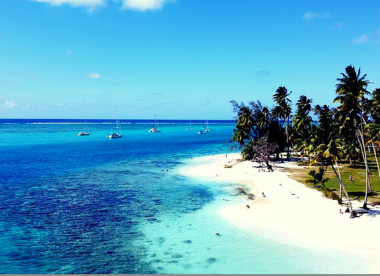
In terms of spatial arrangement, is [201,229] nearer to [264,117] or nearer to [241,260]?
[241,260]

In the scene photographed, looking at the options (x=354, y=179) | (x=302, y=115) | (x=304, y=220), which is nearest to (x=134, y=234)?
(x=304, y=220)

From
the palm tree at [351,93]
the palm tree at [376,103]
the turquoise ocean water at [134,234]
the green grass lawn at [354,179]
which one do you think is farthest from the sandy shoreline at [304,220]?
the palm tree at [376,103]

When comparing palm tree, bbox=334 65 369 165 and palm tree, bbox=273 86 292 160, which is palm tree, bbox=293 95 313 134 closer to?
palm tree, bbox=273 86 292 160

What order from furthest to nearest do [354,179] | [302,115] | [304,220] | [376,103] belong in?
[302,115]
[376,103]
[354,179]
[304,220]

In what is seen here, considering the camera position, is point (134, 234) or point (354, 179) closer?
point (134, 234)

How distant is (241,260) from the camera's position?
84.2 feet

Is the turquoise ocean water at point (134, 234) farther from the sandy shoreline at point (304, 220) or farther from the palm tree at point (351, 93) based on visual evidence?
the palm tree at point (351, 93)

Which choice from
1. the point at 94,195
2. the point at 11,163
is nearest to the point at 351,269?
the point at 94,195

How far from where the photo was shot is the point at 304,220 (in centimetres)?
3422

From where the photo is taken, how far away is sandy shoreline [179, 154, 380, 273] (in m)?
28.0

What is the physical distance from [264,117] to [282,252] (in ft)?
187

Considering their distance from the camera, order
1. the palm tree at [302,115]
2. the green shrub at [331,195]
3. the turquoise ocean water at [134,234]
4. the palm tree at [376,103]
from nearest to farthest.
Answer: the turquoise ocean water at [134,234] < the green shrub at [331,195] < the palm tree at [376,103] < the palm tree at [302,115]

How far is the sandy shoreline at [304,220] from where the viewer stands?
2795cm

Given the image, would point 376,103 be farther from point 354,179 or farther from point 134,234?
point 134,234
